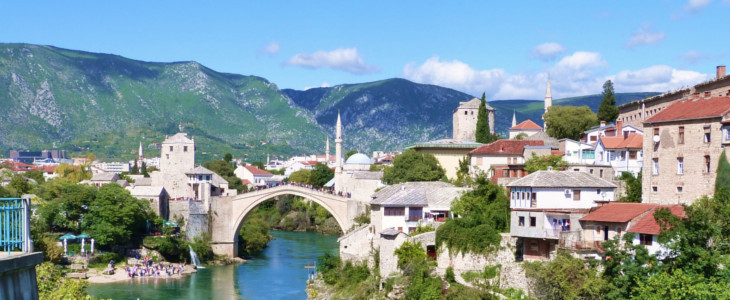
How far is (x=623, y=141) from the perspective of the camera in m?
Answer: 41.3

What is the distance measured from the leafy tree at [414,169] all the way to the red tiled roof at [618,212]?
77.3 feet

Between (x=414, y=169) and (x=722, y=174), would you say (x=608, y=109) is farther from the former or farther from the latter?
(x=722, y=174)

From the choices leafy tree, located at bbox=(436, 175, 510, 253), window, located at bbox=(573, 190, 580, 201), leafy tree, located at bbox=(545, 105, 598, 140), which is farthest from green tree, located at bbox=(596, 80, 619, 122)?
window, located at bbox=(573, 190, 580, 201)

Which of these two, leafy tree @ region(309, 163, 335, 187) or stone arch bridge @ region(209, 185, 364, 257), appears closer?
stone arch bridge @ region(209, 185, 364, 257)

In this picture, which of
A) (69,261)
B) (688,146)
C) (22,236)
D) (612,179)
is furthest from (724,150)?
(69,261)

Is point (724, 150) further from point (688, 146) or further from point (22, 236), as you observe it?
point (22, 236)

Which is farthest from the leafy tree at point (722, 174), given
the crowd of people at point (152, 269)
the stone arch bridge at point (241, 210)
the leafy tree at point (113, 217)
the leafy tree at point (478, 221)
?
the leafy tree at point (113, 217)

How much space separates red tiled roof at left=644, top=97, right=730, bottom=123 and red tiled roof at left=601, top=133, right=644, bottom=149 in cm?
509

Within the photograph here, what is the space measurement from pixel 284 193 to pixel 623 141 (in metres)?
32.2

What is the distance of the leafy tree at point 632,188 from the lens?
35.5 m

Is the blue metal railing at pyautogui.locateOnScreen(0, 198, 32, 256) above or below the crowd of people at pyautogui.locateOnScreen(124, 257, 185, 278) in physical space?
above

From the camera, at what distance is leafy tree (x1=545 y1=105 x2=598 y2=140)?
56781 millimetres

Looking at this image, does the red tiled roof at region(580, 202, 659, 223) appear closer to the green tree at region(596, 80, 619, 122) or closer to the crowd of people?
the green tree at region(596, 80, 619, 122)

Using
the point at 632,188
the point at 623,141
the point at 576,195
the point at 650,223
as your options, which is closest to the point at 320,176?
the point at 623,141
